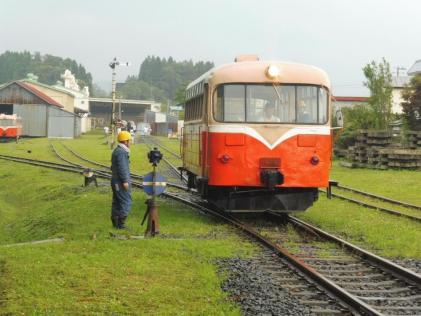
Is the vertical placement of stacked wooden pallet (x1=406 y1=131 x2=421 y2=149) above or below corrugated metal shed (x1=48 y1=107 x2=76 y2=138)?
below

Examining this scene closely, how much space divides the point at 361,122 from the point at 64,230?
1013 inches

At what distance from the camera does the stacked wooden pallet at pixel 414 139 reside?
29984 millimetres

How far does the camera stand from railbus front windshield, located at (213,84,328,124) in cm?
1237

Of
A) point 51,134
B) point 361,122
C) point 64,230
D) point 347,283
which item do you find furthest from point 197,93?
point 51,134

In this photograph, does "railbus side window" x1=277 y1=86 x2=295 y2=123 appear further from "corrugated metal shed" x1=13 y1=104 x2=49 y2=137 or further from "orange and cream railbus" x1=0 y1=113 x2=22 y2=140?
"corrugated metal shed" x1=13 y1=104 x2=49 y2=137

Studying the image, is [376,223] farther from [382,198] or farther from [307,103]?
[382,198]

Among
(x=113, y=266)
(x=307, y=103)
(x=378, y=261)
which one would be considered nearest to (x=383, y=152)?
(x=307, y=103)

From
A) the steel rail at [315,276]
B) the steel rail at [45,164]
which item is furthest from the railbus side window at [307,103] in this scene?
the steel rail at [45,164]

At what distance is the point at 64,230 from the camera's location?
1258 cm

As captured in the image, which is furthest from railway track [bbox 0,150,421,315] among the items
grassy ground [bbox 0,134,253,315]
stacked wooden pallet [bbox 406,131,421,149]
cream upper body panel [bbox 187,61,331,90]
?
stacked wooden pallet [bbox 406,131,421,149]

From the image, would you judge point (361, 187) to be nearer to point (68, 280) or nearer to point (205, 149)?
point (205, 149)

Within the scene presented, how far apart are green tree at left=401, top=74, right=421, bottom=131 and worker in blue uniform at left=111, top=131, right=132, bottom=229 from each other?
27700mm

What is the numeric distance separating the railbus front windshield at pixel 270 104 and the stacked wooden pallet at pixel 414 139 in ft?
61.9

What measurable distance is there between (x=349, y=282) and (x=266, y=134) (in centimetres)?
465
